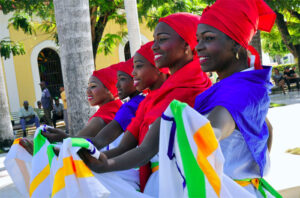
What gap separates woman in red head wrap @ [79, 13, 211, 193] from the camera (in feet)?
6.96

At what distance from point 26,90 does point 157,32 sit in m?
18.5

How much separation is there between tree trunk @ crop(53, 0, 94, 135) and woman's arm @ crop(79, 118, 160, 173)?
9.55 feet

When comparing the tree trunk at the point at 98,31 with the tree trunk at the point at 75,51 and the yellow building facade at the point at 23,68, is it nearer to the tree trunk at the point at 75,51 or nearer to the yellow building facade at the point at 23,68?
the yellow building facade at the point at 23,68

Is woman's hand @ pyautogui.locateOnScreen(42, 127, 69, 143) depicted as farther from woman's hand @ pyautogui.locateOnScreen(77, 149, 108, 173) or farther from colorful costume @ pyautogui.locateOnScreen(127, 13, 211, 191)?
woman's hand @ pyautogui.locateOnScreen(77, 149, 108, 173)

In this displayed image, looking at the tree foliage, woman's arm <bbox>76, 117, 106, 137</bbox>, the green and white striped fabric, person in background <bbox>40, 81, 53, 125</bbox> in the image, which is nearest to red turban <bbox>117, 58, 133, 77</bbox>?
woman's arm <bbox>76, 117, 106, 137</bbox>

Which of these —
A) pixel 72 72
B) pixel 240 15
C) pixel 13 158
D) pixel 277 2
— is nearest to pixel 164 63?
pixel 240 15

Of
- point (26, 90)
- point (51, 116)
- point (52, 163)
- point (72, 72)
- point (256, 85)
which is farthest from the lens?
point (26, 90)

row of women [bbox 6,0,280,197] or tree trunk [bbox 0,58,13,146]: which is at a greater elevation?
row of women [bbox 6,0,280,197]

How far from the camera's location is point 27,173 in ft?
9.24

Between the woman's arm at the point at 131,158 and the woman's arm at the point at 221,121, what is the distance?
408 millimetres

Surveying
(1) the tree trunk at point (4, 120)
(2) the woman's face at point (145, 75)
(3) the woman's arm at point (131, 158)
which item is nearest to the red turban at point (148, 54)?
(2) the woman's face at point (145, 75)

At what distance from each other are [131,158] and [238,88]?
0.61m

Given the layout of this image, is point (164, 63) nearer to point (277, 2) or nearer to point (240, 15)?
point (240, 15)

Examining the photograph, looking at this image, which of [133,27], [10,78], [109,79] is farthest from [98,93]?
[10,78]
